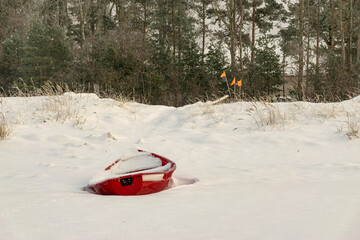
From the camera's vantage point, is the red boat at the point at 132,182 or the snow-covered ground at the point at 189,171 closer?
the snow-covered ground at the point at 189,171

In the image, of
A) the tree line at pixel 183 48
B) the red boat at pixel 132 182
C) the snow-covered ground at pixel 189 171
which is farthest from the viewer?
the tree line at pixel 183 48

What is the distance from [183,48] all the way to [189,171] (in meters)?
20.0

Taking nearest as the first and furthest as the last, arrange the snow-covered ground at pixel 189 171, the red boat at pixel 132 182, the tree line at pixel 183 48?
the snow-covered ground at pixel 189 171, the red boat at pixel 132 182, the tree line at pixel 183 48

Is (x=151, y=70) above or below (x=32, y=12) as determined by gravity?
below

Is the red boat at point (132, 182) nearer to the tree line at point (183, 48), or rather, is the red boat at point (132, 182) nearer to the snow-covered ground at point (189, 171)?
the snow-covered ground at point (189, 171)

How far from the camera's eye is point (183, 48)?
23.1 meters

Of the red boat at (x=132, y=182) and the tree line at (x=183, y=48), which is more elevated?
the tree line at (x=183, y=48)

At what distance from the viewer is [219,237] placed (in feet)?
5.28

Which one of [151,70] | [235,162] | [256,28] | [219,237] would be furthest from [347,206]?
[256,28]

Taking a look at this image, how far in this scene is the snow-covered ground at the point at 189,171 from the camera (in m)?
1.78

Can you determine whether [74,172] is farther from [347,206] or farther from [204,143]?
[347,206]

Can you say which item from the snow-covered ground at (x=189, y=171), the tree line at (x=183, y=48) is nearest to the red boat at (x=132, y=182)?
the snow-covered ground at (x=189, y=171)

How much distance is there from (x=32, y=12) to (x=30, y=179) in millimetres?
29268

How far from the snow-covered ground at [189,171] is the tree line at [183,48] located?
9.43 metres
